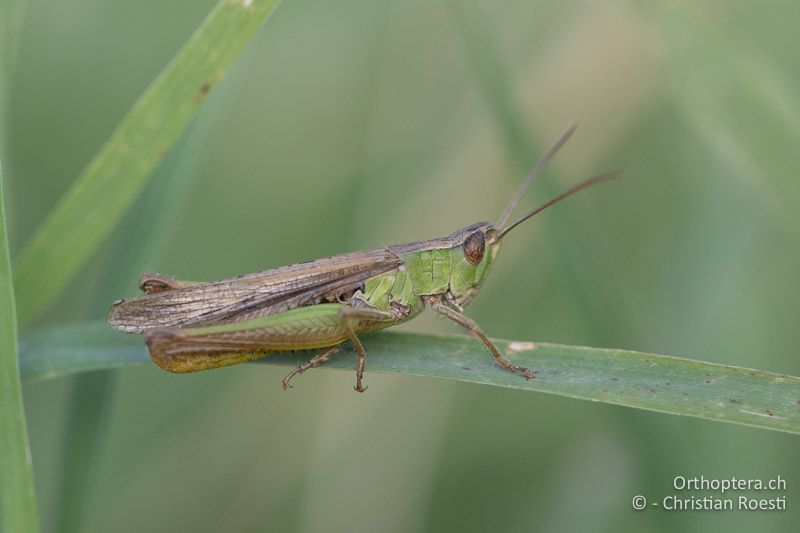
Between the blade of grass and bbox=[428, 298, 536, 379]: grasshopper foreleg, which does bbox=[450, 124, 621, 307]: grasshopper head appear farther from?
the blade of grass

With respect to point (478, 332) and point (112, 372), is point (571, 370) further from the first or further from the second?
point (112, 372)

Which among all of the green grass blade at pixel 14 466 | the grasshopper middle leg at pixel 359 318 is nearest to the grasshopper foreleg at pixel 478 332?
the grasshopper middle leg at pixel 359 318

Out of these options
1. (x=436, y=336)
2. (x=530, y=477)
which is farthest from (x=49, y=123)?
(x=530, y=477)

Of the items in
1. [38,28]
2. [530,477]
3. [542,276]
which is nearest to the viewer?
[530,477]

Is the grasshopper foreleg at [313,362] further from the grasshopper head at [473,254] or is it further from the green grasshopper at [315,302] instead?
the grasshopper head at [473,254]

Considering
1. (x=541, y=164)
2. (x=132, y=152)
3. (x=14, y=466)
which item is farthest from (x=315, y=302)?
(x=14, y=466)

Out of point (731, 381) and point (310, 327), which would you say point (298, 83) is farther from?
point (731, 381)

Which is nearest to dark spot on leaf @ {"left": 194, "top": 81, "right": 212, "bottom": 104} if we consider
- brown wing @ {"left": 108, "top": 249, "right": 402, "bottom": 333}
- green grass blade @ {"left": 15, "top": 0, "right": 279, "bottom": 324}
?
green grass blade @ {"left": 15, "top": 0, "right": 279, "bottom": 324}
